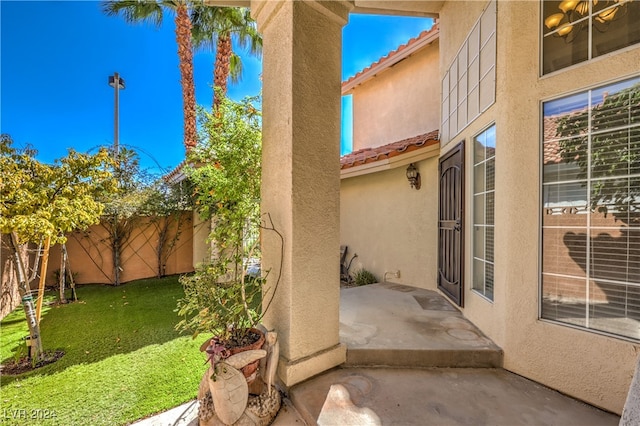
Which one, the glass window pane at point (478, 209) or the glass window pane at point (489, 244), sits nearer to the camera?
the glass window pane at point (489, 244)

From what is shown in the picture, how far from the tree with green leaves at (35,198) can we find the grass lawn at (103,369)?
2.66ft

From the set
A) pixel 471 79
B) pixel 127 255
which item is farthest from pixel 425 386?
pixel 127 255

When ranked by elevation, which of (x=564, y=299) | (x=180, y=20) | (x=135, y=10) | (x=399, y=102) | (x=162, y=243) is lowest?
(x=162, y=243)

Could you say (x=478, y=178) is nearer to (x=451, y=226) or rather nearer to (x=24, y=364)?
(x=451, y=226)

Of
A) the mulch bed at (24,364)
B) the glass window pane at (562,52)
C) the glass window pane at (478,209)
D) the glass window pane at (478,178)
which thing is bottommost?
the mulch bed at (24,364)

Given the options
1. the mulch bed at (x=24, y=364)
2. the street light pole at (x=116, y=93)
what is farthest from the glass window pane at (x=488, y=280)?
the street light pole at (x=116, y=93)

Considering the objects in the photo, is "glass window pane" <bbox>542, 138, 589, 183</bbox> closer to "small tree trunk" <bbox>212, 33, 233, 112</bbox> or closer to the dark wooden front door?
the dark wooden front door

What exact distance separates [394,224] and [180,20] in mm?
11686

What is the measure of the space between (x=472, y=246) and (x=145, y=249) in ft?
36.1

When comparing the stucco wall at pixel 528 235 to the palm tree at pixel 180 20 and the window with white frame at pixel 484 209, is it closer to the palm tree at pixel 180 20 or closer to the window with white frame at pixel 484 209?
the window with white frame at pixel 484 209

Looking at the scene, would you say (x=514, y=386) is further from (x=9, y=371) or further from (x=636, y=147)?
(x=9, y=371)

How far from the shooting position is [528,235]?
3.48 metres

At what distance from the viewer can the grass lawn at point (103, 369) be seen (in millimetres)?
3283

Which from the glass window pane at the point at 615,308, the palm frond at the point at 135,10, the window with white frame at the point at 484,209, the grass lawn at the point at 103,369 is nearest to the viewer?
the glass window pane at the point at 615,308
